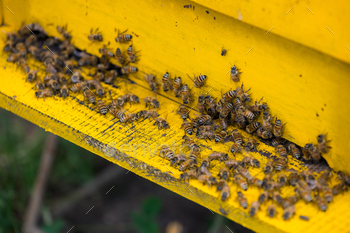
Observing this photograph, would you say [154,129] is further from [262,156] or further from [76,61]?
[76,61]

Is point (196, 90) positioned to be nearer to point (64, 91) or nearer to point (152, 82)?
point (152, 82)

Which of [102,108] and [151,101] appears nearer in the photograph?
[102,108]

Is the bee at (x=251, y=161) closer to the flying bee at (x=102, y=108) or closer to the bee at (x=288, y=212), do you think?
the bee at (x=288, y=212)

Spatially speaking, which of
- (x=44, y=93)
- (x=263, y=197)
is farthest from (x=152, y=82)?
(x=263, y=197)

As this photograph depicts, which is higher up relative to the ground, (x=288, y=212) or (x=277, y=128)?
(x=277, y=128)

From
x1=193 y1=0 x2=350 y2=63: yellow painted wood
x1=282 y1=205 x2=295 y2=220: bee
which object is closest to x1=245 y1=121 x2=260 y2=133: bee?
x1=282 y1=205 x2=295 y2=220: bee

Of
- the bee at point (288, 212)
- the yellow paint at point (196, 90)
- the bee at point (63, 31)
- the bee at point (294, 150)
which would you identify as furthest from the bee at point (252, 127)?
the bee at point (63, 31)
